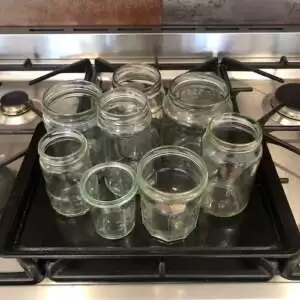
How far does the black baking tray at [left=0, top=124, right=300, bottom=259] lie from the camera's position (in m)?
0.58

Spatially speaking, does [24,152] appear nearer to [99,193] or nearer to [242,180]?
[99,193]

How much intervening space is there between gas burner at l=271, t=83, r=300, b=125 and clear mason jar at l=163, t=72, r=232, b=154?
0.40 ft

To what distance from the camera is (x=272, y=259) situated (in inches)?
23.1

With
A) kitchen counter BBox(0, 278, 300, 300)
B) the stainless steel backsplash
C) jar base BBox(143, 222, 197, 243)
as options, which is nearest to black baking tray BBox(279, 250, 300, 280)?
kitchen counter BBox(0, 278, 300, 300)

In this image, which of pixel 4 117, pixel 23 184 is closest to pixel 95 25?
pixel 4 117

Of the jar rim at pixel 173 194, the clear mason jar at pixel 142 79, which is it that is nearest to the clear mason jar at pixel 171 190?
the jar rim at pixel 173 194

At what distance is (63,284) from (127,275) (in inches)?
3.0

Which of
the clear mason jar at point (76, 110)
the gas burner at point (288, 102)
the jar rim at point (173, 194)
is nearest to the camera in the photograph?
the jar rim at point (173, 194)

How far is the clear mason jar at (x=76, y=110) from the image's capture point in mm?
685

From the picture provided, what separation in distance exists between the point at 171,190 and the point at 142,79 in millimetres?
197

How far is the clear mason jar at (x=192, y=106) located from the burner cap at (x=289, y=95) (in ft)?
0.42

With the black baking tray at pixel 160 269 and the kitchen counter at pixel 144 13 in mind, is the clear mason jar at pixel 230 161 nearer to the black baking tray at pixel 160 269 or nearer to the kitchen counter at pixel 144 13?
the black baking tray at pixel 160 269

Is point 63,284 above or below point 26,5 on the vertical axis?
below

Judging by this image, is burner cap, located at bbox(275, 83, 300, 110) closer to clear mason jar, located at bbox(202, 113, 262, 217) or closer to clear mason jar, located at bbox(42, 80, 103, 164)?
clear mason jar, located at bbox(202, 113, 262, 217)
